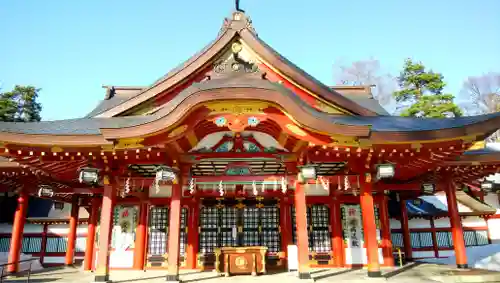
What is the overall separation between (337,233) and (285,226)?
216 centimetres

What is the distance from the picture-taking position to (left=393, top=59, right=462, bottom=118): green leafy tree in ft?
98.3

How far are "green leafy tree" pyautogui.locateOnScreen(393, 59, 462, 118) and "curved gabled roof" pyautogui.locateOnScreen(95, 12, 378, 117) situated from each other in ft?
66.6

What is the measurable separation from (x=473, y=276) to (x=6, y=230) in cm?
2132

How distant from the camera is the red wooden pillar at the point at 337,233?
1395 cm

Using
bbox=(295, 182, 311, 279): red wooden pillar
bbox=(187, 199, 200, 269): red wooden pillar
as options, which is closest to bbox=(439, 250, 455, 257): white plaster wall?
bbox=(295, 182, 311, 279): red wooden pillar

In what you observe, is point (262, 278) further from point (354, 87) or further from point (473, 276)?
point (354, 87)

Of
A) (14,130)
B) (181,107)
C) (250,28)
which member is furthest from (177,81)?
(14,130)

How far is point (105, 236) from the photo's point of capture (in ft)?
32.5

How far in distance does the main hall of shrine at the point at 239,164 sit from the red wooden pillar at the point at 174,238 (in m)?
0.03

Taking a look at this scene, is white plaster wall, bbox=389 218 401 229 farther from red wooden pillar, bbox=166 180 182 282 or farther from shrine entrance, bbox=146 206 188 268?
red wooden pillar, bbox=166 180 182 282

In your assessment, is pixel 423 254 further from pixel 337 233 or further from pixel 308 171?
pixel 308 171

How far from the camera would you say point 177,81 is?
1322 centimetres

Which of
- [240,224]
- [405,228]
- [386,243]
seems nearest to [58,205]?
[240,224]

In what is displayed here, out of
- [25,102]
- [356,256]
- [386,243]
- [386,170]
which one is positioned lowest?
[356,256]
